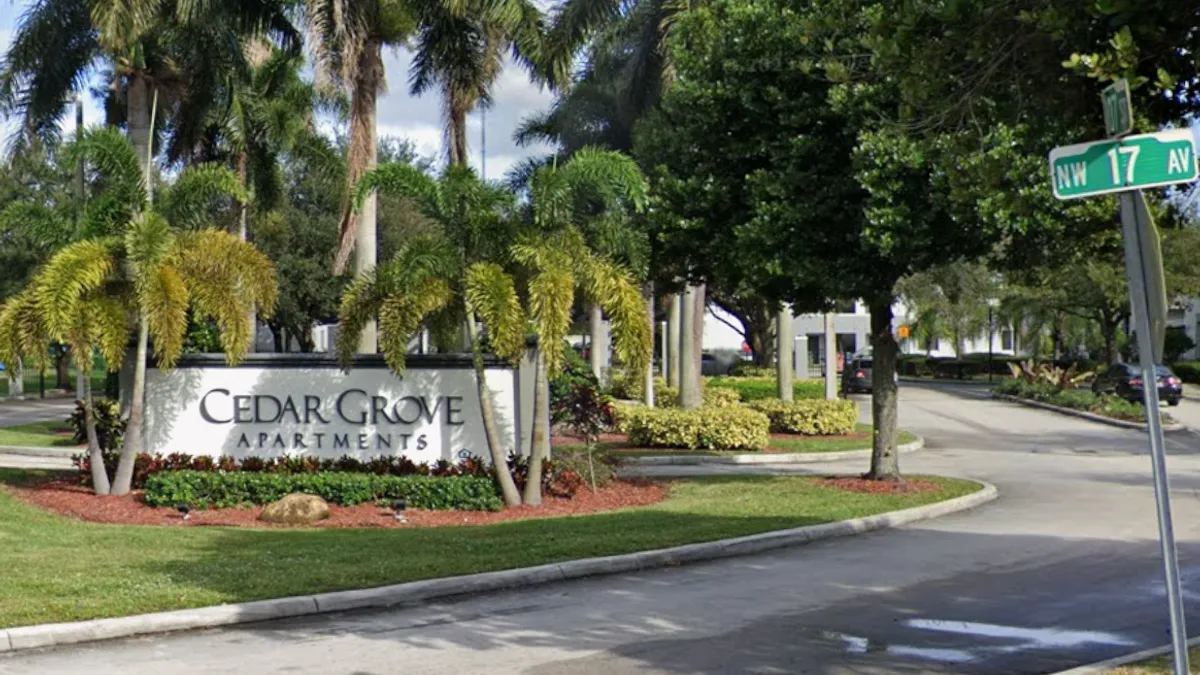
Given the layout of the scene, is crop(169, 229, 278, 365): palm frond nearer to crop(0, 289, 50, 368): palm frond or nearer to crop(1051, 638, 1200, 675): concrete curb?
crop(0, 289, 50, 368): palm frond

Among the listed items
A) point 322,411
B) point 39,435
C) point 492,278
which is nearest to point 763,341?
point 39,435

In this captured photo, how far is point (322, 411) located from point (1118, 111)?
1372 centimetres

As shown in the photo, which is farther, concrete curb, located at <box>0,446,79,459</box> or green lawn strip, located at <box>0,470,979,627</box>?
concrete curb, located at <box>0,446,79,459</box>

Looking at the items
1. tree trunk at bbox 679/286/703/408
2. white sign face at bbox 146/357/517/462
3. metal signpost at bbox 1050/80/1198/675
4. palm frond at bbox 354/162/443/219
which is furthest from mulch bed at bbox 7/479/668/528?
metal signpost at bbox 1050/80/1198/675

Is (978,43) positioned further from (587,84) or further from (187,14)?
(587,84)

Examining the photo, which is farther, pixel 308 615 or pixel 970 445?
pixel 970 445

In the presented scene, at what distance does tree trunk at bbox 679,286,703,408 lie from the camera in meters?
27.8

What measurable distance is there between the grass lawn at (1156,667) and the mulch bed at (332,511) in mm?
8937

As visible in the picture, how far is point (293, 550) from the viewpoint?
1235cm

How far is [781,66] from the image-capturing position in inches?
645

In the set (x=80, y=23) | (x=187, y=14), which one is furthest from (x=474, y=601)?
(x=80, y=23)

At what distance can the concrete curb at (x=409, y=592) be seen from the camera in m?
8.89

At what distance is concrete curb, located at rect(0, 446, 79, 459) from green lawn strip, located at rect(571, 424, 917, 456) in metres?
10.8

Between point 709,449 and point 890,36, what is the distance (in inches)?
712
